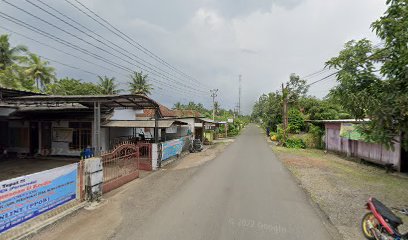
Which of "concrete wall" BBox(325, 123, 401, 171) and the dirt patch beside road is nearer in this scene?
the dirt patch beside road

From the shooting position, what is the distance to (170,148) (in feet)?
53.5

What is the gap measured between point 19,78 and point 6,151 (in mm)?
15633

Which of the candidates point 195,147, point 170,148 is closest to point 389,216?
point 170,148

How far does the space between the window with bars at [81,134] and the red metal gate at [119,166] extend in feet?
22.8

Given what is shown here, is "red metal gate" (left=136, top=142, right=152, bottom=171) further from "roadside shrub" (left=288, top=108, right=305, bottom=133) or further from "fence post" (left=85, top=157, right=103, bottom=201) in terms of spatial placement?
"roadside shrub" (left=288, top=108, right=305, bottom=133)

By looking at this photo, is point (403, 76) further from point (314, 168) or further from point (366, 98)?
point (314, 168)

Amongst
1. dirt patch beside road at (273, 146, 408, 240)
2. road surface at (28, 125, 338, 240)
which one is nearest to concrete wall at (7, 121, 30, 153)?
road surface at (28, 125, 338, 240)

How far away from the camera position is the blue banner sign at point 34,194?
5297 mm

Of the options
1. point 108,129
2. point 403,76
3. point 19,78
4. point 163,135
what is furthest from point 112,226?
point 19,78

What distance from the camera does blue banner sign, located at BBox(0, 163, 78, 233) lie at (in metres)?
5.30

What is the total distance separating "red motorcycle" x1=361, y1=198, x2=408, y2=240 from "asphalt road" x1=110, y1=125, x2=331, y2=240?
91cm

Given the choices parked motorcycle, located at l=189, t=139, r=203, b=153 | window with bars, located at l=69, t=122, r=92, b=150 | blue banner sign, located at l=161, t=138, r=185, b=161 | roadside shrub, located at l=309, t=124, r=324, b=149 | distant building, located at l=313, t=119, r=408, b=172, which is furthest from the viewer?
roadside shrub, located at l=309, t=124, r=324, b=149

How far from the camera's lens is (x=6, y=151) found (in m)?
17.2

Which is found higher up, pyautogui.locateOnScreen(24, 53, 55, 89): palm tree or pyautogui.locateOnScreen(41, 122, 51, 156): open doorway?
pyautogui.locateOnScreen(24, 53, 55, 89): palm tree
